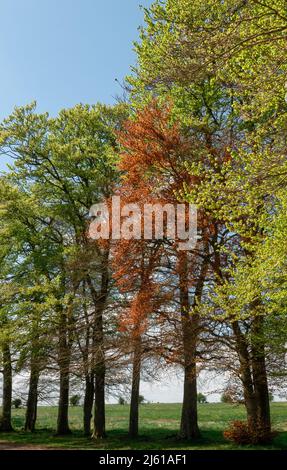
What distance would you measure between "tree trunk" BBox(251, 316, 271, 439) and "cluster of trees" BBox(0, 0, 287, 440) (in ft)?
0.20

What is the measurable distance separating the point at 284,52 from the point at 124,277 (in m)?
11.1

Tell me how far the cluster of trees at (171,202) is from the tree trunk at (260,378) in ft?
0.20

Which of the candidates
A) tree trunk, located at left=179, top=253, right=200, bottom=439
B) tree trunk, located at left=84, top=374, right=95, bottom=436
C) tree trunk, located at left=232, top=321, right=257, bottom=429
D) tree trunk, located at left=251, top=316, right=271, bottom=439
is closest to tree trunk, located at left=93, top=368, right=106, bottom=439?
tree trunk, located at left=84, top=374, right=95, bottom=436

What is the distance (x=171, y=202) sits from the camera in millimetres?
18281

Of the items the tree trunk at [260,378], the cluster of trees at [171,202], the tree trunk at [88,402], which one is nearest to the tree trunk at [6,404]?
the cluster of trees at [171,202]

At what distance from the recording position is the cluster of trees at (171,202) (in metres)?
12.3

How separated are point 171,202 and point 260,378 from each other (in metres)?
7.16

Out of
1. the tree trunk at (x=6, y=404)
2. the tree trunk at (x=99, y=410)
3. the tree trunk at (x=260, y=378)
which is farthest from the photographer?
the tree trunk at (x=6, y=404)

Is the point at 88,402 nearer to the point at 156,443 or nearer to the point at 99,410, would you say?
the point at 99,410

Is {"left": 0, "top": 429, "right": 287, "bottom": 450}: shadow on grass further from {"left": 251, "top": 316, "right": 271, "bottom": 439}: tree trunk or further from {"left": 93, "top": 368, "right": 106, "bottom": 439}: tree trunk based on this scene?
{"left": 251, "top": 316, "right": 271, "bottom": 439}: tree trunk

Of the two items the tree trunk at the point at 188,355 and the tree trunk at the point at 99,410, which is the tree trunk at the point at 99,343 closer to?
the tree trunk at the point at 99,410

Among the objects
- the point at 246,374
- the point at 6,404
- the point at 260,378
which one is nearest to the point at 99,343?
the point at 246,374

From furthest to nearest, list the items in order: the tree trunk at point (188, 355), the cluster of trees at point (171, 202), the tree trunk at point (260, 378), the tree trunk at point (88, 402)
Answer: the tree trunk at point (88, 402) → the tree trunk at point (188, 355) → the tree trunk at point (260, 378) → the cluster of trees at point (171, 202)

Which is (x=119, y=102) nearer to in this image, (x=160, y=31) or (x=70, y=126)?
(x=70, y=126)
